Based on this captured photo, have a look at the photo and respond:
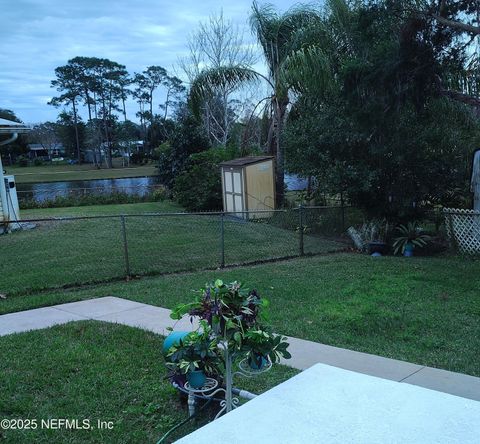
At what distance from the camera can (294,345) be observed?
4887mm

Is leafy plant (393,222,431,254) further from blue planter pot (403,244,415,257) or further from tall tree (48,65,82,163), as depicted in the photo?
tall tree (48,65,82,163)

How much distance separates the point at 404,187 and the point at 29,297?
8554 millimetres

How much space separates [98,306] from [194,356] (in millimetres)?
3770

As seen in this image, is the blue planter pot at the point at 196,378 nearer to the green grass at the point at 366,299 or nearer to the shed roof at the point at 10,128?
the green grass at the point at 366,299

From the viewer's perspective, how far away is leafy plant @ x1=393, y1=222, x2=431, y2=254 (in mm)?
11094

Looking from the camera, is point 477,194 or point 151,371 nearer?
point 151,371

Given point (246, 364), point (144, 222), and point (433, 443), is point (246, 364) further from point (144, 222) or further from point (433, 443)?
point (144, 222)

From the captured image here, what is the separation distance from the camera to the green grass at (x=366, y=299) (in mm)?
4922

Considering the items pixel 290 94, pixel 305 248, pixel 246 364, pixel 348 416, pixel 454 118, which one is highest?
pixel 290 94

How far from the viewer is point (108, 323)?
5617 mm

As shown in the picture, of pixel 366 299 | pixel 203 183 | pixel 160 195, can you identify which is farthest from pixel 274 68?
pixel 366 299

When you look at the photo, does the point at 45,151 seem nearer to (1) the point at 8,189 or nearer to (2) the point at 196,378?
(1) the point at 8,189

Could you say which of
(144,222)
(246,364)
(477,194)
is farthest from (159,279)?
(477,194)

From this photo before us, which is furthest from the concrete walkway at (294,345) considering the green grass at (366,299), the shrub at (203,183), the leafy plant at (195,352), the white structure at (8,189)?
the shrub at (203,183)
